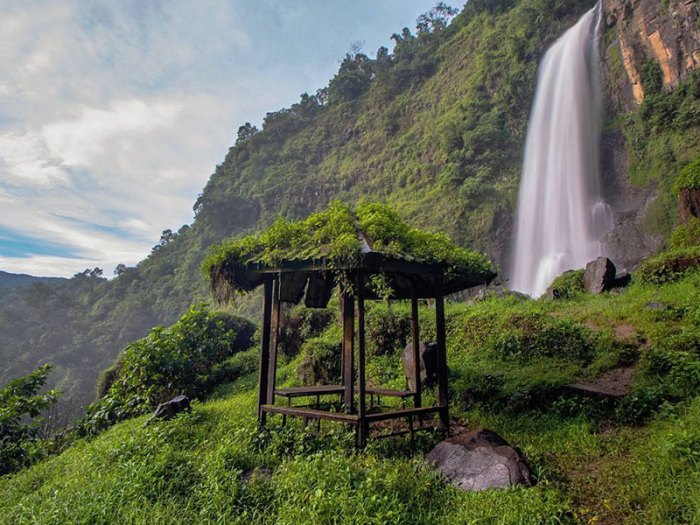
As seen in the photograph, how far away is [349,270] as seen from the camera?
18.4ft

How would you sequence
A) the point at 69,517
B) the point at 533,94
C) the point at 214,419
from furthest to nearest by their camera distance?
the point at 533,94, the point at 214,419, the point at 69,517

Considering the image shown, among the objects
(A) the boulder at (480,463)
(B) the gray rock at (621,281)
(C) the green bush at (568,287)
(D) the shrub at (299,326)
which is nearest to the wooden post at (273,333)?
(A) the boulder at (480,463)

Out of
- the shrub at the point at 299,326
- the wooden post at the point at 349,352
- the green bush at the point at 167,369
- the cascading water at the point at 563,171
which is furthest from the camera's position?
the cascading water at the point at 563,171

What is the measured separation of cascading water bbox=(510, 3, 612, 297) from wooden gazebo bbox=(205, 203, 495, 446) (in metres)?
17.5

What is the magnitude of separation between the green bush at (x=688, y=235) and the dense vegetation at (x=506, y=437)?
12.7 ft

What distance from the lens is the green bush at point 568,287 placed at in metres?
12.1

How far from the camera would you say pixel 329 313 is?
47.5 feet

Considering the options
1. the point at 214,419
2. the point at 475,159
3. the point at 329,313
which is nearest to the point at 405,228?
the point at 214,419

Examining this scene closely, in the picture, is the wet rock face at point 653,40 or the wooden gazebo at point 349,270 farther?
the wet rock face at point 653,40

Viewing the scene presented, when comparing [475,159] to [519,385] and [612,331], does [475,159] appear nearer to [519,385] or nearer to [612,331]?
[612,331]

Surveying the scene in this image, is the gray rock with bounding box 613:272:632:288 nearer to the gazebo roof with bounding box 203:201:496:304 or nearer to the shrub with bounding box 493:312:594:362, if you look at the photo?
the shrub with bounding box 493:312:594:362

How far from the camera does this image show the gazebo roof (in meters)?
5.26

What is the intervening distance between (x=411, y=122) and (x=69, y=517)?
42934mm

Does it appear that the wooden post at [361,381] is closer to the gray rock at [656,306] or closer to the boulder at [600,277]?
the gray rock at [656,306]
